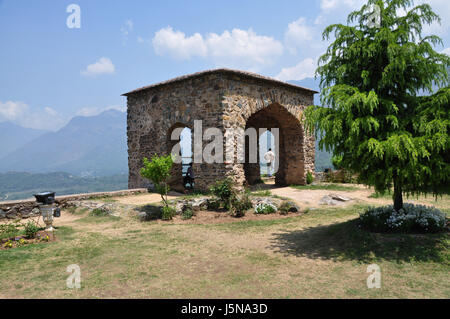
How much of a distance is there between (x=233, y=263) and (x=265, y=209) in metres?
4.90

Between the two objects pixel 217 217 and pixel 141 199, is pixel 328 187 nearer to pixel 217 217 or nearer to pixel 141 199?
pixel 217 217

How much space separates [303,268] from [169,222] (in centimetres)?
537

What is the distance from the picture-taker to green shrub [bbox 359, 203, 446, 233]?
6.27 metres

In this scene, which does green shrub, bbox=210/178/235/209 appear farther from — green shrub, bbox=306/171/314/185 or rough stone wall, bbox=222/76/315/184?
green shrub, bbox=306/171/314/185

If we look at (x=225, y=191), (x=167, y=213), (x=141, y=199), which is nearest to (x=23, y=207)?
(x=141, y=199)

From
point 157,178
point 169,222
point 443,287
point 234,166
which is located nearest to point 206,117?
point 234,166

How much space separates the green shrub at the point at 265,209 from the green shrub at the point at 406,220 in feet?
12.3

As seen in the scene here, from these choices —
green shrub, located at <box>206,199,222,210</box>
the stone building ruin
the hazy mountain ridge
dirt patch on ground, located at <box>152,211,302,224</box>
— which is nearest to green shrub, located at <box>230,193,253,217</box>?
dirt patch on ground, located at <box>152,211,302,224</box>

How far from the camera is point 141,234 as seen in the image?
814 cm

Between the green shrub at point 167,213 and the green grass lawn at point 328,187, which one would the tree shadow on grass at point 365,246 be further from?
the green grass lawn at point 328,187

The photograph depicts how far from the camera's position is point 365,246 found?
6000mm

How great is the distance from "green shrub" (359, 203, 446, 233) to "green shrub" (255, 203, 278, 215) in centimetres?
374

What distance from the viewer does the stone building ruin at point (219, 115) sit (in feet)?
37.9

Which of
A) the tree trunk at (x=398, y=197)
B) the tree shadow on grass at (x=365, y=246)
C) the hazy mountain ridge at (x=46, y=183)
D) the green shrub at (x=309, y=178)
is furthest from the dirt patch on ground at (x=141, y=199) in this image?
the hazy mountain ridge at (x=46, y=183)
